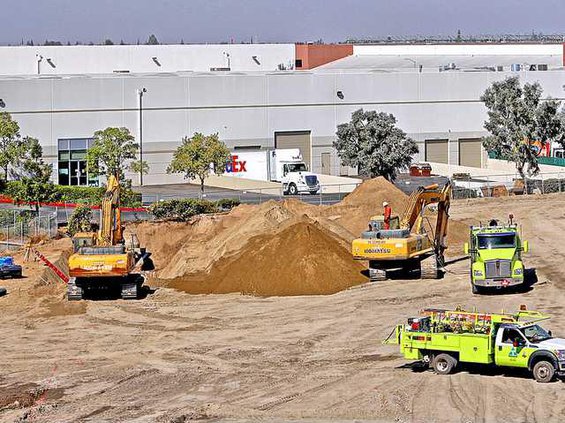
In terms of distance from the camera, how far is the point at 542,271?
47.8 meters

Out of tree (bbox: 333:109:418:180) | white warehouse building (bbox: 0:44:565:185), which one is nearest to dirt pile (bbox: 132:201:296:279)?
tree (bbox: 333:109:418:180)

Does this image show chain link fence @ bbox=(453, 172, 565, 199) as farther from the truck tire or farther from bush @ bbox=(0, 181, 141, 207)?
the truck tire

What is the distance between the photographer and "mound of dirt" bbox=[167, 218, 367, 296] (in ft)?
147

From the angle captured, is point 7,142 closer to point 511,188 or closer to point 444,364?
point 511,188

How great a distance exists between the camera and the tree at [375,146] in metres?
82.8

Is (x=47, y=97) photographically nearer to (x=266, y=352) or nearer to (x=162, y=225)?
(x=162, y=225)

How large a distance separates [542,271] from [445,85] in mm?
57225

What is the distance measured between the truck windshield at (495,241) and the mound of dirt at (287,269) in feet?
19.3

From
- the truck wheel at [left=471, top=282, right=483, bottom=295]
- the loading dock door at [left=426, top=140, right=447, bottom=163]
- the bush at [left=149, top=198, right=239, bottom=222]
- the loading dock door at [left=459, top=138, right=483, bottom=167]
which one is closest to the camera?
the truck wheel at [left=471, top=282, right=483, bottom=295]

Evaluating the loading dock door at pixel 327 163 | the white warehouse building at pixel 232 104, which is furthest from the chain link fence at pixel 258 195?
the loading dock door at pixel 327 163

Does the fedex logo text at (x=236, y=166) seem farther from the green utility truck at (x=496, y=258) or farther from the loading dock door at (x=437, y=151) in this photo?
the green utility truck at (x=496, y=258)

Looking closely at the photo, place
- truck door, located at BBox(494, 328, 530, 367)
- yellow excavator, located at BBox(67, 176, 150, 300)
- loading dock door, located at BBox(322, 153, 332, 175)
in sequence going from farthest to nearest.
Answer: loading dock door, located at BBox(322, 153, 332, 175) < yellow excavator, located at BBox(67, 176, 150, 300) < truck door, located at BBox(494, 328, 530, 367)

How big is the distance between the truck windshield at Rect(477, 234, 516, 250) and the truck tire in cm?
1227

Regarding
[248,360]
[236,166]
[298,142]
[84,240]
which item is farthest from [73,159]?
[248,360]
